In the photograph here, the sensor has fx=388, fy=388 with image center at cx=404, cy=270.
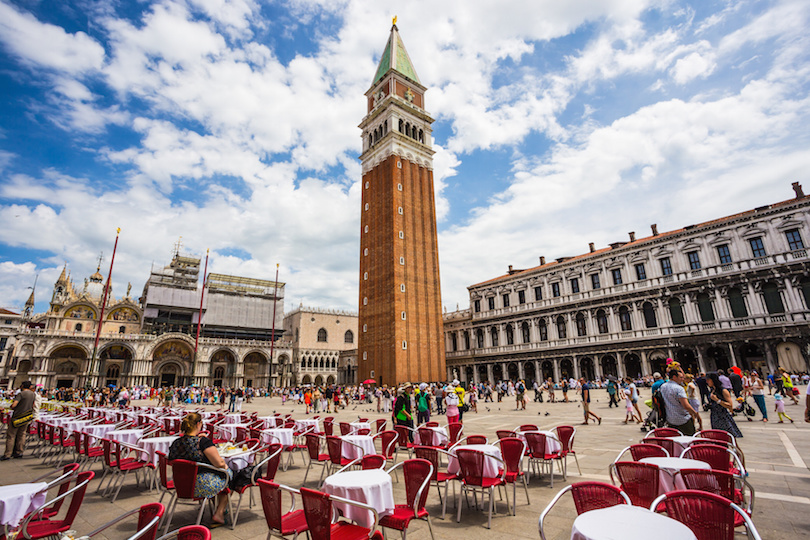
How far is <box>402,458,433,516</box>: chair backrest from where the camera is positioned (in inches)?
157

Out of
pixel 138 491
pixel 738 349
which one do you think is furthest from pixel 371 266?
pixel 138 491

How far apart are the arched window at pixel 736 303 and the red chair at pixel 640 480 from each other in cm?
2924

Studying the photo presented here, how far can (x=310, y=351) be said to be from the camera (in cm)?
5188

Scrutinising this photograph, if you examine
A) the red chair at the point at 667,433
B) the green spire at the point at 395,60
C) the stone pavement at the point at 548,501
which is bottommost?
the stone pavement at the point at 548,501

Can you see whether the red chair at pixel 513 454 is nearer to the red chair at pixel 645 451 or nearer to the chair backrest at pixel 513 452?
the chair backrest at pixel 513 452

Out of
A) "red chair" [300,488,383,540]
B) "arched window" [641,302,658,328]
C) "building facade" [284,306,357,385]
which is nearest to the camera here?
"red chair" [300,488,383,540]

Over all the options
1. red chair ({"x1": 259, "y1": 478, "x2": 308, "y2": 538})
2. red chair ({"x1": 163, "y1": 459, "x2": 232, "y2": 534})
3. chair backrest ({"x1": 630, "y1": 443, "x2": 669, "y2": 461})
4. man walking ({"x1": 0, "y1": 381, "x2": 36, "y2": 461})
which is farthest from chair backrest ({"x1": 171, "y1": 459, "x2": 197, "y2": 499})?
man walking ({"x1": 0, "y1": 381, "x2": 36, "y2": 461})

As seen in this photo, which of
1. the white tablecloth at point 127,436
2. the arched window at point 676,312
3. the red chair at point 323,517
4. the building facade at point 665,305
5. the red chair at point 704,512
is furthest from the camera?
the arched window at point 676,312

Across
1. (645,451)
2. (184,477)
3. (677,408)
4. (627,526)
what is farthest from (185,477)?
(677,408)

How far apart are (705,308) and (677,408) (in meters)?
26.4

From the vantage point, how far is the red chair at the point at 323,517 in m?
3.01

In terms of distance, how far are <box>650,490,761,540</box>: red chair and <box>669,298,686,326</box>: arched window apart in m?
30.5

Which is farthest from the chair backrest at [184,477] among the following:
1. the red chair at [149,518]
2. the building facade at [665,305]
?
the building facade at [665,305]

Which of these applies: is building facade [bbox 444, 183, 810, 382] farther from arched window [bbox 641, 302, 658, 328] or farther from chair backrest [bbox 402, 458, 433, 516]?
chair backrest [bbox 402, 458, 433, 516]
